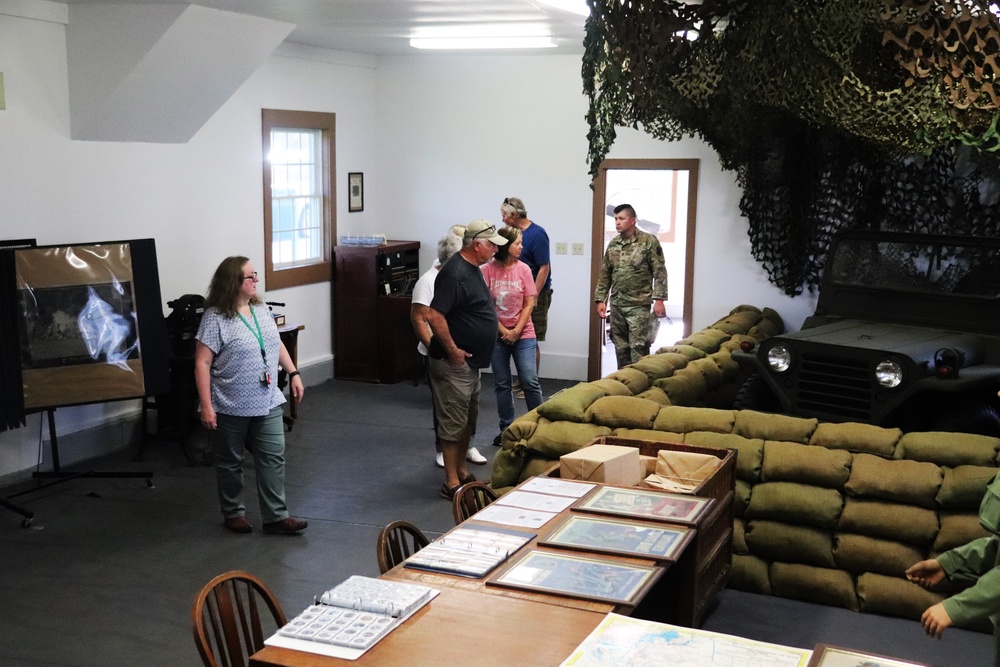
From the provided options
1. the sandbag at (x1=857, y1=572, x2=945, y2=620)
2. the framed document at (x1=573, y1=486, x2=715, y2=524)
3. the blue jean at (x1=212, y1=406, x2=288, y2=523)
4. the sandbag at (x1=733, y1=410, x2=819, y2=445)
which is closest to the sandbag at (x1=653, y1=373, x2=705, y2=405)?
the sandbag at (x1=733, y1=410, x2=819, y2=445)

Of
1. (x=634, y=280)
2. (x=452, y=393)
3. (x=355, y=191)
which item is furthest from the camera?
(x=355, y=191)

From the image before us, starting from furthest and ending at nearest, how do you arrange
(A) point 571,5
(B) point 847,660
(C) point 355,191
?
(C) point 355,191 < (A) point 571,5 < (B) point 847,660

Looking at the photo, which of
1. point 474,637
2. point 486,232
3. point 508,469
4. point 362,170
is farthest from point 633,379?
point 362,170

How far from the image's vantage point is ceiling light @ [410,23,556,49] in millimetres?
8617

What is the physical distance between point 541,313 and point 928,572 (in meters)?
6.04

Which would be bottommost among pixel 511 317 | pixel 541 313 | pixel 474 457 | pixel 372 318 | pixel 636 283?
pixel 474 457

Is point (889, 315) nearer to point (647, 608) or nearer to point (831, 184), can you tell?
point (831, 184)

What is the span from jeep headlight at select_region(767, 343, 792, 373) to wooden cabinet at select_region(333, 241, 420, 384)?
4.46 metres

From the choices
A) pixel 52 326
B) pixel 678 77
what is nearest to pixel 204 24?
pixel 52 326

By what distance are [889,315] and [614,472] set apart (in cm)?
363

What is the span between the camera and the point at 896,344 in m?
6.45

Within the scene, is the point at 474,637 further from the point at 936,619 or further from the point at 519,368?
the point at 519,368

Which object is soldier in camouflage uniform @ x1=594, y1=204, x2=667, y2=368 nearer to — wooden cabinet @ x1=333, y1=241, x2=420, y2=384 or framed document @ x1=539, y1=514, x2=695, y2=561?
wooden cabinet @ x1=333, y1=241, x2=420, y2=384

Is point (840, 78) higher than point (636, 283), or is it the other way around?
point (840, 78)
